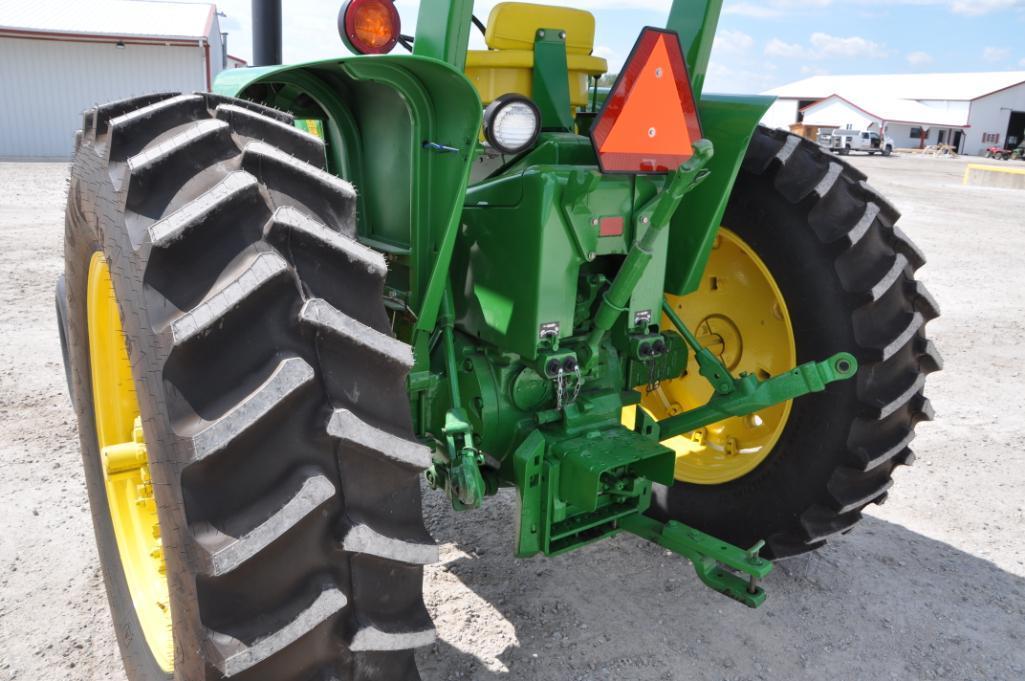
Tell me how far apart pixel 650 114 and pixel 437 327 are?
892 millimetres

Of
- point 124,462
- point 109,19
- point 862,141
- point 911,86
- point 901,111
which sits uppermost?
point 911,86

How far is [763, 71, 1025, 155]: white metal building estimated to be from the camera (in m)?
50.2

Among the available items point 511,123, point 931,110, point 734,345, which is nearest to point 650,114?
point 511,123

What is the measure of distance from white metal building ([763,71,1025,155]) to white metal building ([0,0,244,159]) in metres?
35.3

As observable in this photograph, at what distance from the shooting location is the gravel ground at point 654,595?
2.53 m

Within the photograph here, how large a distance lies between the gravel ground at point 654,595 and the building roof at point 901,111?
173 ft

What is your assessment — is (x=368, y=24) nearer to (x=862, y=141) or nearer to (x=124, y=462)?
(x=124, y=462)

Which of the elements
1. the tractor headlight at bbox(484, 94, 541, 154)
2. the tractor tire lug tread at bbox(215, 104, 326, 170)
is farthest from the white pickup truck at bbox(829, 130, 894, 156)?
the tractor tire lug tread at bbox(215, 104, 326, 170)

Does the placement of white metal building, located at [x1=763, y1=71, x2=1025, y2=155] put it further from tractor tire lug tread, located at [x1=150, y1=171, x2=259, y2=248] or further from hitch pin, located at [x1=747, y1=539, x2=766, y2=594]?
tractor tire lug tread, located at [x1=150, y1=171, x2=259, y2=248]

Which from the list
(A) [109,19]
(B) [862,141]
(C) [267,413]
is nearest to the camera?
(C) [267,413]

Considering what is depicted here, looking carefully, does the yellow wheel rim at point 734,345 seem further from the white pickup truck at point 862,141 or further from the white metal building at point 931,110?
the white metal building at point 931,110

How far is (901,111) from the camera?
170ft

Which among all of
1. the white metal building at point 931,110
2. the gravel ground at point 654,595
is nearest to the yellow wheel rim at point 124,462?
the gravel ground at point 654,595

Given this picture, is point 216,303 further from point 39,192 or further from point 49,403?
point 39,192
